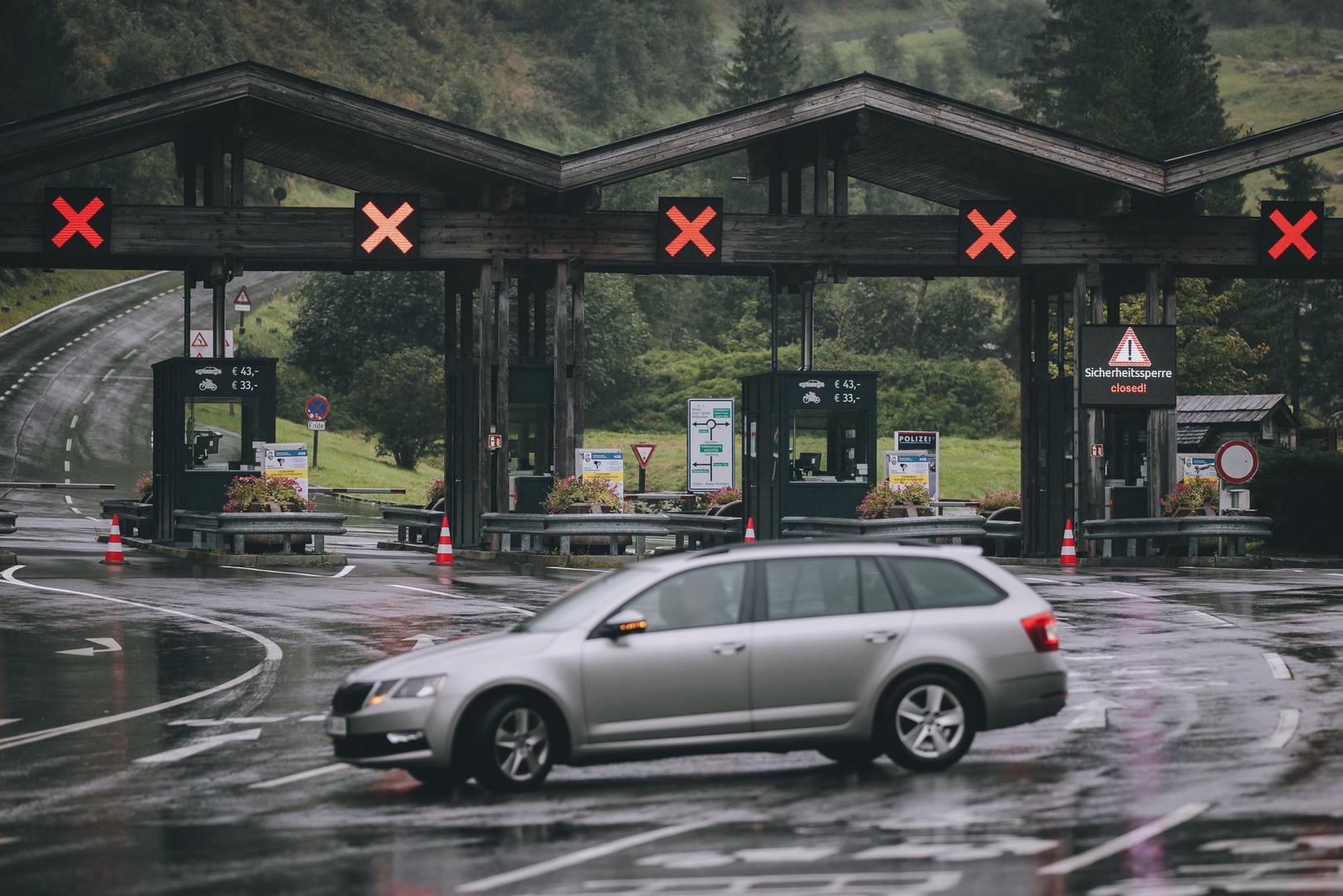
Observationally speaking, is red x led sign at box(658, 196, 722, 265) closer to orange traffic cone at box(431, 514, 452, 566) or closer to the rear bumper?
orange traffic cone at box(431, 514, 452, 566)

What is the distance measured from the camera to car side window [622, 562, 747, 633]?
1214cm

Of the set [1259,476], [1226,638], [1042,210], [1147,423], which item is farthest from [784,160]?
[1226,638]

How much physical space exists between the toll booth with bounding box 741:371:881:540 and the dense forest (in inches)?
1464

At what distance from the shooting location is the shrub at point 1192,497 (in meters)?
33.6

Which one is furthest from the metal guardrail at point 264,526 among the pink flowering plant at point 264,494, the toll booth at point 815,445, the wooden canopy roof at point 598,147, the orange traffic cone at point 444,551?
the toll booth at point 815,445

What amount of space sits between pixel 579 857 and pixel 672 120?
138926 millimetres

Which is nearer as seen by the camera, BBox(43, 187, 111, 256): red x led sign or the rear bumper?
the rear bumper

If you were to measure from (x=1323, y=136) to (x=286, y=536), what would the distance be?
19416 mm

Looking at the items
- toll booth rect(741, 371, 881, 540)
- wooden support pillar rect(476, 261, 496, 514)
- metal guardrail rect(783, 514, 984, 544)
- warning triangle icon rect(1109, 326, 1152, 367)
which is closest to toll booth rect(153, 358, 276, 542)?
wooden support pillar rect(476, 261, 496, 514)

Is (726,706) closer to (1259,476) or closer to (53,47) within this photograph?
(1259,476)

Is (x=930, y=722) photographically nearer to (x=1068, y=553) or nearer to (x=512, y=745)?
(x=512, y=745)

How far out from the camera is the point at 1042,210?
37562 millimetres

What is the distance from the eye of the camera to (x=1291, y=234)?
1367 inches

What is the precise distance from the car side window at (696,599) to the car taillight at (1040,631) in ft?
6.29
